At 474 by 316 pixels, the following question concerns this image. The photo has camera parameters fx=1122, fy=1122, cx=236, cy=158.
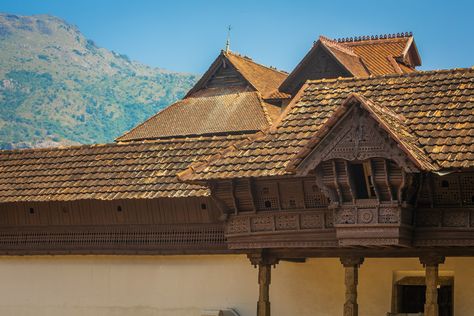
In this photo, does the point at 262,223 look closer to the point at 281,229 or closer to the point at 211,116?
the point at 281,229

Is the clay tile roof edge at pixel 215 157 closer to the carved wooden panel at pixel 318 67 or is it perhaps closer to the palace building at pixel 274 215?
the palace building at pixel 274 215

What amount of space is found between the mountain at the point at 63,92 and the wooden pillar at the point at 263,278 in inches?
4143

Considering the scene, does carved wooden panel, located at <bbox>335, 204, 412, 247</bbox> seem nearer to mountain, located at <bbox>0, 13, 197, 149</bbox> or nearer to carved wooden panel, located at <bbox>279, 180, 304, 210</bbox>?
carved wooden panel, located at <bbox>279, 180, 304, 210</bbox>

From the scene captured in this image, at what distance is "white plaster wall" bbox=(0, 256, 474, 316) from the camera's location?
18562 mm

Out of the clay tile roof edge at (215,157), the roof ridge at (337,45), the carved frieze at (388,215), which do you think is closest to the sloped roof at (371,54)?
the roof ridge at (337,45)

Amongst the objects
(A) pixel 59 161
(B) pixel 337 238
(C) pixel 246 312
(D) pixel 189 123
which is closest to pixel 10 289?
(A) pixel 59 161

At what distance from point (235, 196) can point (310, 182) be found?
1.42 m

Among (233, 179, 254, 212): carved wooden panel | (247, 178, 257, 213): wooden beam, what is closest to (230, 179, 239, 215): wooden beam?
(233, 179, 254, 212): carved wooden panel

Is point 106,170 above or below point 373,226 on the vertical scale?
above

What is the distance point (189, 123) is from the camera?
36125 millimetres

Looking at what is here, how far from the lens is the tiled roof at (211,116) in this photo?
3459 centimetres

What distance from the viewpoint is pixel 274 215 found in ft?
59.6

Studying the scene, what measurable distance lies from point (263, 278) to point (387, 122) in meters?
3.81

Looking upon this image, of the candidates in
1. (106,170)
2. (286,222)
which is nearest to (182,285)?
(106,170)
